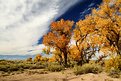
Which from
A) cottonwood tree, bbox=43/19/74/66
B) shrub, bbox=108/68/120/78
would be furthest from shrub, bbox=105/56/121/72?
cottonwood tree, bbox=43/19/74/66

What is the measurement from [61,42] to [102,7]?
1374 centimetres

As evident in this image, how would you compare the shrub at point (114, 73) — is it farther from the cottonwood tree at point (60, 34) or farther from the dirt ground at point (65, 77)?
the cottonwood tree at point (60, 34)

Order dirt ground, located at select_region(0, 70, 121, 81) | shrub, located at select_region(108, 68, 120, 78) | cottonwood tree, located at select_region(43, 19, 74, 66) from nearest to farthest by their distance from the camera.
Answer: dirt ground, located at select_region(0, 70, 121, 81)
shrub, located at select_region(108, 68, 120, 78)
cottonwood tree, located at select_region(43, 19, 74, 66)

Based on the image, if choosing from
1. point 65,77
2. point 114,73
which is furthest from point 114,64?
point 65,77

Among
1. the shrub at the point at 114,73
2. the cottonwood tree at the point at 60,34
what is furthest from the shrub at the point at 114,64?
the cottonwood tree at the point at 60,34

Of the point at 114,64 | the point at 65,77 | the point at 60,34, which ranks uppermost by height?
the point at 60,34

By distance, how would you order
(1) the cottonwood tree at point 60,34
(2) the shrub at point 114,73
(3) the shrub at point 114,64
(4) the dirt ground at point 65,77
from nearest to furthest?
(4) the dirt ground at point 65,77, (2) the shrub at point 114,73, (3) the shrub at point 114,64, (1) the cottonwood tree at point 60,34

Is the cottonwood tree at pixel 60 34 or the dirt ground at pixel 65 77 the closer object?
the dirt ground at pixel 65 77

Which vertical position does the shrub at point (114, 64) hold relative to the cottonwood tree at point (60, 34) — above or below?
below

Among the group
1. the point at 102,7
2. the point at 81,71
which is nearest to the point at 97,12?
the point at 102,7

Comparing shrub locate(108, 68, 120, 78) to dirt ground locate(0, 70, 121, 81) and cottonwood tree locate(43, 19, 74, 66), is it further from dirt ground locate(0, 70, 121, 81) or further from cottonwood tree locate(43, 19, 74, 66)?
cottonwood tree locate(43, 19, 74, 66)

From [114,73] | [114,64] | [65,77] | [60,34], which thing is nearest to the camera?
[114,73]

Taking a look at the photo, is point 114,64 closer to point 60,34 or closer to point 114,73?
point 114,73

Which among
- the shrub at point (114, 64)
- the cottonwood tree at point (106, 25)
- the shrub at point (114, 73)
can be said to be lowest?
the shrub at point (114, 73)
